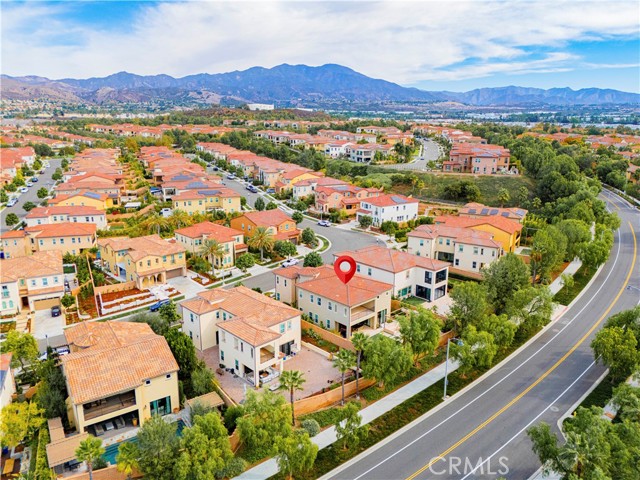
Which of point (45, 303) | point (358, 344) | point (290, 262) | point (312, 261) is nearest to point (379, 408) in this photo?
point (358, 344)

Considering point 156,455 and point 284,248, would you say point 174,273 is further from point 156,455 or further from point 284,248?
point 156,455

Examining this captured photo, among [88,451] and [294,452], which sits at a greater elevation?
[88,451]

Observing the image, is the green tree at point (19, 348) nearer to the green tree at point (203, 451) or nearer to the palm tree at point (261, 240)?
the green tree at point (203, 451)

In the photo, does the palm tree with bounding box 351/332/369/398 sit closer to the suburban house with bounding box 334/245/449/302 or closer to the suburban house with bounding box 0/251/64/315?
the suburban house with bounding box 334/245/449/302

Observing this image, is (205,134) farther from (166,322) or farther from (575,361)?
(575,361)

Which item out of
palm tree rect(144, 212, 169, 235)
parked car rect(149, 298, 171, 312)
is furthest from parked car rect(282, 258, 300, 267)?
palm tree rect(144, 212, 169, 235)

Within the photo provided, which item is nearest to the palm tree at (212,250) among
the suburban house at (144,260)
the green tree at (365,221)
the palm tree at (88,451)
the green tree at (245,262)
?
the green tree at (245,262)

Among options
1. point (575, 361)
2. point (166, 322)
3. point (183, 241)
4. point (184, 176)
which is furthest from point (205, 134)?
point (575, 361)
